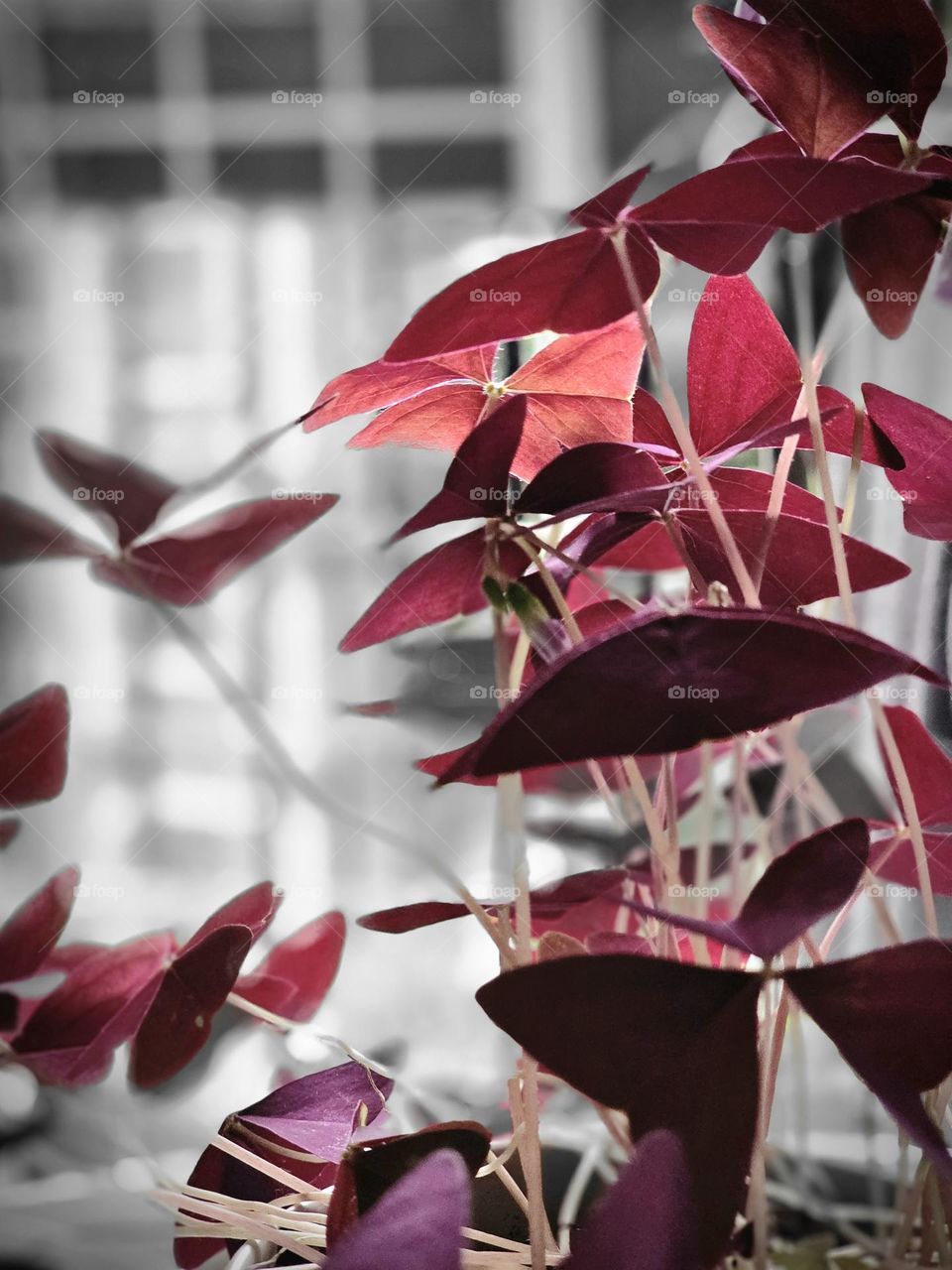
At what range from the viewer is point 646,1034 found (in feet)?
0.65

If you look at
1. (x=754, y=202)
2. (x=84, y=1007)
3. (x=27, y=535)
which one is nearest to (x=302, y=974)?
(x=84, y=1007)

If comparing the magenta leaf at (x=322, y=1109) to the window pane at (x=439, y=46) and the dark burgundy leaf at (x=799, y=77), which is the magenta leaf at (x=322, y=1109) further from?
the window pane at (x=439, y=46)

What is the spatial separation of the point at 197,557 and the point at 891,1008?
25 centimetres

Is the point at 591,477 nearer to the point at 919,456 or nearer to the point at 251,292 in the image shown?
the point at 919,456

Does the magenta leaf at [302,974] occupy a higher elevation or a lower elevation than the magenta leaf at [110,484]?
lower

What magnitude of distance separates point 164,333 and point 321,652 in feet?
1.92

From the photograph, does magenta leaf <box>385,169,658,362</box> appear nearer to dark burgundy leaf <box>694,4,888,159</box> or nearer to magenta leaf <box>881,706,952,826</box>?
dark burgundy leaf <box>694,4,888,159</box>

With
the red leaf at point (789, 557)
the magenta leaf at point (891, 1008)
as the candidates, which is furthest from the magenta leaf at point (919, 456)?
the magenta leaf at point (891, 1008)

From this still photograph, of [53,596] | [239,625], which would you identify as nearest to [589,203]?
[239,625]

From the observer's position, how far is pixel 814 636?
0.59 feet

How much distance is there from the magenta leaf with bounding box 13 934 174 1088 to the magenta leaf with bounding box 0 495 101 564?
0.14m

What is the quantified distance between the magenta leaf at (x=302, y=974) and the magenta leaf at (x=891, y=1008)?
0.20m

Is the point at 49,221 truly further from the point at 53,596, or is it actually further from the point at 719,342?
the point at 719,342

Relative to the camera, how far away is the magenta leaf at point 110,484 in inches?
12.7
